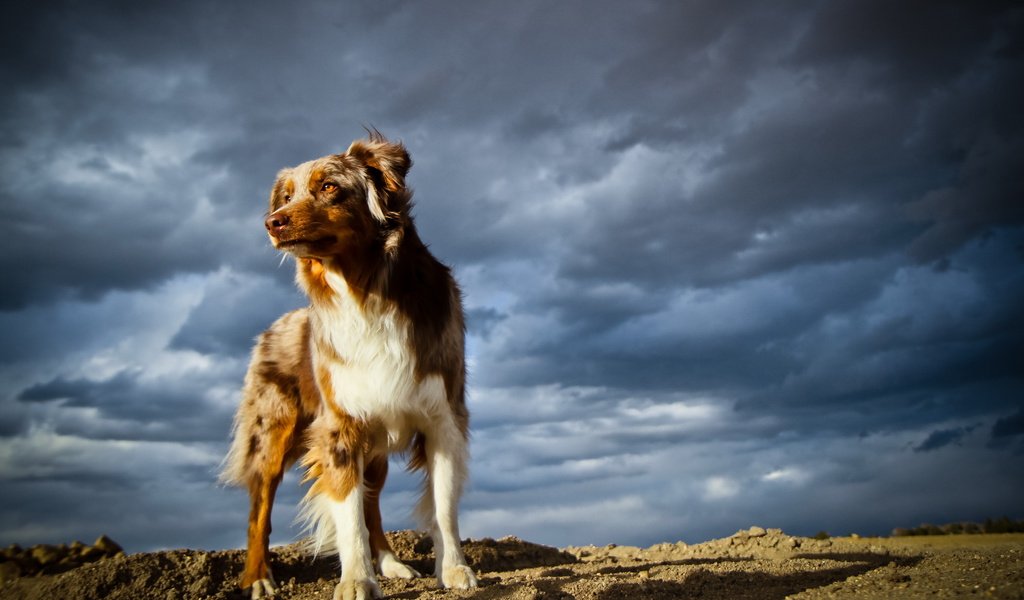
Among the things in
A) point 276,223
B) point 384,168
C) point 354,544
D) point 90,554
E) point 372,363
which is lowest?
point 354,544

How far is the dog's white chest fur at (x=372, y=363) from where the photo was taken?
6.52 meters

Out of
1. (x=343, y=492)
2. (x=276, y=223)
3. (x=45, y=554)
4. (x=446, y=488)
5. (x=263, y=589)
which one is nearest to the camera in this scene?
(x=276, y=223)

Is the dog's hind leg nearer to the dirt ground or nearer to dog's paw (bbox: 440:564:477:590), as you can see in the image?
the dirt ground

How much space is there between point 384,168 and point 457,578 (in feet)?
11.2

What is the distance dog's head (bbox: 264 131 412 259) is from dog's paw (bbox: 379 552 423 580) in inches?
142

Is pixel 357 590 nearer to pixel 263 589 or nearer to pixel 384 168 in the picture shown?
pixel 263 589

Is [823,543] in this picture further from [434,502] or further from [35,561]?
[35,561]

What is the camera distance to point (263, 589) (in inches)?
316

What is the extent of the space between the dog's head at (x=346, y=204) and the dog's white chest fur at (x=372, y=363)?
408mm

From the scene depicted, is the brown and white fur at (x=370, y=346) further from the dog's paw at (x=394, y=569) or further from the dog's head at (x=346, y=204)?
the dog's paw at (x=394, y=569)

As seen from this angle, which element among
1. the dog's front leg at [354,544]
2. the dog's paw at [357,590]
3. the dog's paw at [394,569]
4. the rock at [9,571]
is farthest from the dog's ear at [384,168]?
the rock at [9,571]

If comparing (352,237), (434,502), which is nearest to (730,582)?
(434,502)

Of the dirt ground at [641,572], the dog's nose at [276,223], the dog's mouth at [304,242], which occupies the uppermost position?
the dog's nose at [276,223]

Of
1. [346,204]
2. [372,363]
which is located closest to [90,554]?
[372,363]
